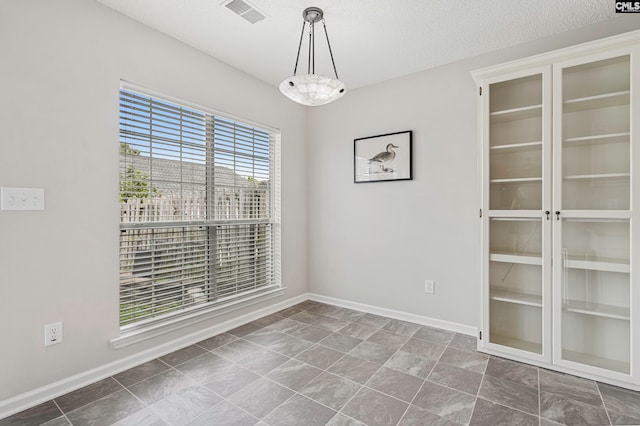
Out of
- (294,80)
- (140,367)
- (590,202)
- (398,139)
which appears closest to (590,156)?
(590,202)

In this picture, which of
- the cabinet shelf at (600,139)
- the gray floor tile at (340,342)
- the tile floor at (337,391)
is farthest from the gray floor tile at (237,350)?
the cabinet shelf at (600,139)

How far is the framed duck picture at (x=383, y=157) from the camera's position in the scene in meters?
3.20

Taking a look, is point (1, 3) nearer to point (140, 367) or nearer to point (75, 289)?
point (75, 289)

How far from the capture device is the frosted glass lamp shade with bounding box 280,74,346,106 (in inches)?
74.0

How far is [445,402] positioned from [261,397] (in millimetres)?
1126

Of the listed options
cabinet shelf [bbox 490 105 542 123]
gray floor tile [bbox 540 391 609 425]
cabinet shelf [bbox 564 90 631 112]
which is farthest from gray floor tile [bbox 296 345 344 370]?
cabinet shelf [bbox 564 90 631 112]

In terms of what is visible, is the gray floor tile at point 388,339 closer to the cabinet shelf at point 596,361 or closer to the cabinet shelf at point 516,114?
the cabinet shelf at point 596,361

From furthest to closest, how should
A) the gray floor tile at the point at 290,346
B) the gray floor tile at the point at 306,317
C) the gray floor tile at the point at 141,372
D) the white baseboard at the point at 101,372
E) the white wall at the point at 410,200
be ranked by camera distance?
the gray floor tile at the point at 306,317 < the white wall at the point at 410,200 < the gray floor tile at the point at 290,346 < the gray floor tile at the point at 141,372 < the white baseboard at the point at 101,372

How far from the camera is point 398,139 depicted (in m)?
3.24

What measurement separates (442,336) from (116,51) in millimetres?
3519

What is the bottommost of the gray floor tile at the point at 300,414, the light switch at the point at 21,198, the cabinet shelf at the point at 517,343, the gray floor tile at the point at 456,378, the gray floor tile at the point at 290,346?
the gray floor tile at the point at 300,414

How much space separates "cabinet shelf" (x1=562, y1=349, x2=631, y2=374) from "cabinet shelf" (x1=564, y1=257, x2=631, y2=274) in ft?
1.99

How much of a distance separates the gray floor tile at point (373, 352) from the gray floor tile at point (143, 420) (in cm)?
140

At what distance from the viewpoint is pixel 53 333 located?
6.27 ft
